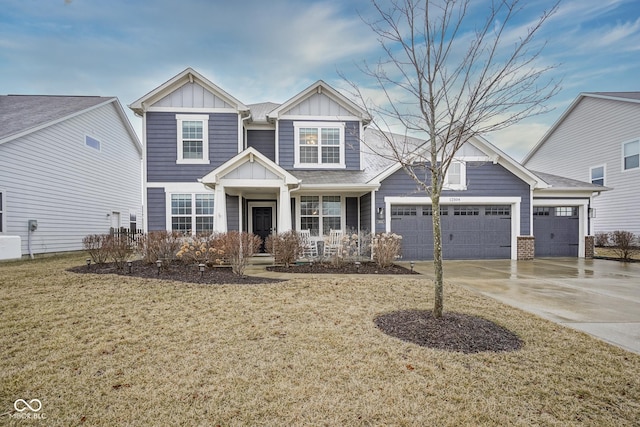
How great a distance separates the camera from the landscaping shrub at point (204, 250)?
8736mm

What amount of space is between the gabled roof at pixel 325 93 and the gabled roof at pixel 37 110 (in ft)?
31.5

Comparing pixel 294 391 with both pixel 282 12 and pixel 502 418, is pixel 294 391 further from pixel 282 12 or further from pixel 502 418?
pixel 282 12

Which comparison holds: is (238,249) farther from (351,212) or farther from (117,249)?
(351,212)

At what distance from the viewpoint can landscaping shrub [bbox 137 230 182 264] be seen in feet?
30.1

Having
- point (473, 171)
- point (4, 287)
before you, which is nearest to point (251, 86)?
point (473, 171)

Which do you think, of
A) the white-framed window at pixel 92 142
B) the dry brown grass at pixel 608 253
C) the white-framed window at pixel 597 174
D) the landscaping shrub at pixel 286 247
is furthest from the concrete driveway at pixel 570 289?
the white-framed window at pixel 92 142

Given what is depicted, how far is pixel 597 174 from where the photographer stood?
17406 millimetres

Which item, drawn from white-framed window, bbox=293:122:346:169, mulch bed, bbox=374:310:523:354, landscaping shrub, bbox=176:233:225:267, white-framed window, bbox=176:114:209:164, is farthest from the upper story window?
white-framed window, bbox=176:114:209:164

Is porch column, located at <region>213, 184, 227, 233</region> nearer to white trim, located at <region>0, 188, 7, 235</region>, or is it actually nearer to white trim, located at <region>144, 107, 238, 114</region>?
white trim, located at <region>144, 107, 238, 114</region>

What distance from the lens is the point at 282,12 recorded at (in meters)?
12.0

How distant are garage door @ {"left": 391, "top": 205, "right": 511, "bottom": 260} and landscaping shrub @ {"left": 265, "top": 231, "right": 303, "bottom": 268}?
176 inches

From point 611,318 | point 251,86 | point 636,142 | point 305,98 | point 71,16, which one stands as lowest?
point 611,318

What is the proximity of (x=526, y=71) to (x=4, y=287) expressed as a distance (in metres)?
11.3

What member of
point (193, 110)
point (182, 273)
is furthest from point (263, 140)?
→ point (182, 273)
